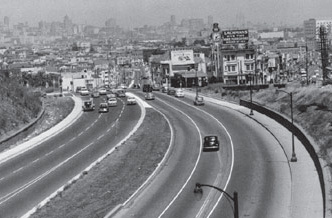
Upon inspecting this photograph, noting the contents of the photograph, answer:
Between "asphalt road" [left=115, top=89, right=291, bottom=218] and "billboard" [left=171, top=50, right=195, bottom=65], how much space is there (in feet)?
265

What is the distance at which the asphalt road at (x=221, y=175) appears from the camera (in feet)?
124

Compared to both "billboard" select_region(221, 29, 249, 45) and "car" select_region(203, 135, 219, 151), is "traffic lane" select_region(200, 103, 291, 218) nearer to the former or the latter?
"car" select_region(203, 135, 219, 151)

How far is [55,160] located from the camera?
54.2 metres

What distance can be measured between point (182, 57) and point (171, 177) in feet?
355

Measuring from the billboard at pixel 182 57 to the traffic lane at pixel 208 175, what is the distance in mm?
78373

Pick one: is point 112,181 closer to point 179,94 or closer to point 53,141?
point 53,141

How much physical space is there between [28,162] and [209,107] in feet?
128

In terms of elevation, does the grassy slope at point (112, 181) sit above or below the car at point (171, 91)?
below

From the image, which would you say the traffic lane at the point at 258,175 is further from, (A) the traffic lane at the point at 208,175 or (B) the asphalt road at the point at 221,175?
(A) the traffic lane at the point at 208,175

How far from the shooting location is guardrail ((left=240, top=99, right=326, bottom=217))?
42.8 metres

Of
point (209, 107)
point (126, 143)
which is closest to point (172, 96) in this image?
point (209, 107)

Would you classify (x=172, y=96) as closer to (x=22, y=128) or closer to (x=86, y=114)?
(x=86, y=114)

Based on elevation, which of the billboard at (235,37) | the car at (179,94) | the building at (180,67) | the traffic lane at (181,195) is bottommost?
the traffic lane at (181,195)

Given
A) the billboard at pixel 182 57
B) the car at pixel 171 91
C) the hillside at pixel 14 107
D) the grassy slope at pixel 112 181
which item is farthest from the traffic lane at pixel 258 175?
the billboard at pixel 182 57
